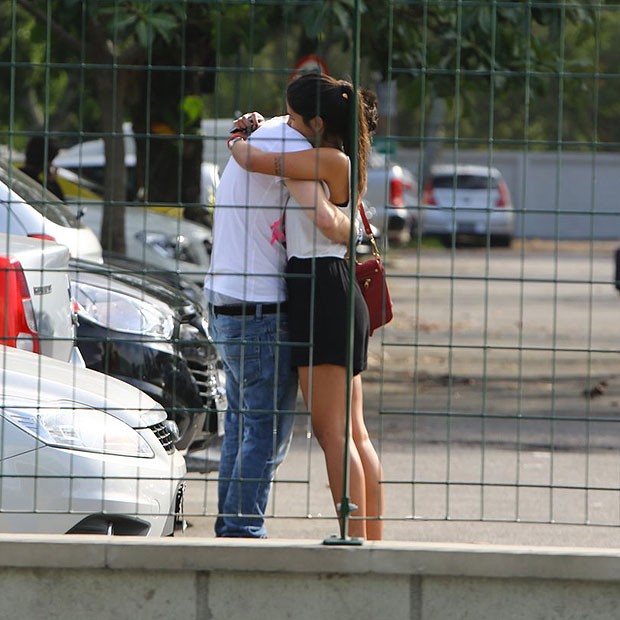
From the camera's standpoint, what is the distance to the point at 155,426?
5242 millimetres

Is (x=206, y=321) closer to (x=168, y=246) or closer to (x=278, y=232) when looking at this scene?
(x=278, y=232)

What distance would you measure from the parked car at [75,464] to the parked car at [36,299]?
36.0 inches

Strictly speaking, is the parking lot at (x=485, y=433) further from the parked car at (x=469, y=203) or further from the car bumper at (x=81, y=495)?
the parked car at (x=469, y=203)

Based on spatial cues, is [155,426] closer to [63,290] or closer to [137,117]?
[63,290]

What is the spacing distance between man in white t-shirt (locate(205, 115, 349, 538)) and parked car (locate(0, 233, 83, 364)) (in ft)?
3.87

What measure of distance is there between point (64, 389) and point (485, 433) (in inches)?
185

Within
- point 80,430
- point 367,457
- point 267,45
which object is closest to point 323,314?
point 367,457

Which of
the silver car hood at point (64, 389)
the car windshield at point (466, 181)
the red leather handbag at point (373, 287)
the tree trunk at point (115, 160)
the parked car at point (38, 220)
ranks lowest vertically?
the silver car hood at point (64, 389)

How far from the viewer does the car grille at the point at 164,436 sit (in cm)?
524

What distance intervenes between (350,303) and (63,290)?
218cm

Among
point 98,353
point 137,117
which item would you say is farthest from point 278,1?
point 137,117

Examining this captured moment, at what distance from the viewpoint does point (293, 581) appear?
4113 mm

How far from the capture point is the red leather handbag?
502 centimetres

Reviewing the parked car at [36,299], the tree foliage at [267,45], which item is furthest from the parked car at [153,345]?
the tree foliage at [267,45]
